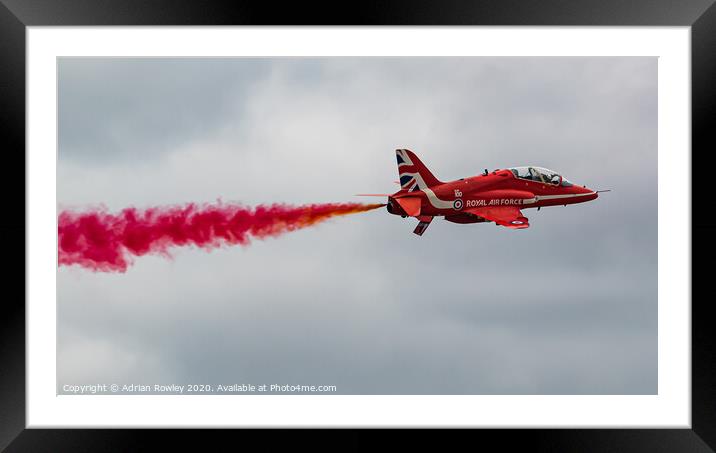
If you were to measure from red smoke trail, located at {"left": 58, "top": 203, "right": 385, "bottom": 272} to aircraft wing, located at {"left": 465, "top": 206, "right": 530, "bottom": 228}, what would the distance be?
395cm

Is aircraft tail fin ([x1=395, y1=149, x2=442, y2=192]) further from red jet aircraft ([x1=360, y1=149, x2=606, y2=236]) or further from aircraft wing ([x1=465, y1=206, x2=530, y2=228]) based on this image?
aircraft wing ([x1=465, y1=206, x2=530, y2=228])

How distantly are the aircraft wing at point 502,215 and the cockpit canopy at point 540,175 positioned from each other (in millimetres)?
1609

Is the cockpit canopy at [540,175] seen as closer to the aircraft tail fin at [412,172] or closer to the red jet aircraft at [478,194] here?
the red jet aircraft at [478,194]

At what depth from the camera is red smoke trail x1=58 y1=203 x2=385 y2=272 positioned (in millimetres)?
31969

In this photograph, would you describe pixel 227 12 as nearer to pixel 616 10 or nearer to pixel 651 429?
pixel 616 10

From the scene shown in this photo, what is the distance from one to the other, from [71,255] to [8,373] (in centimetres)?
546

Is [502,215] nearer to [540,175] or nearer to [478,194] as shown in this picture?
[478,194]

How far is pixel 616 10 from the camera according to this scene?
87.8ft

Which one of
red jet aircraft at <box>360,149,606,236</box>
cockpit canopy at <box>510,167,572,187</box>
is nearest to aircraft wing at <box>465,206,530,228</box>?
red jet aircraft at <box>360,149,606,236</box>

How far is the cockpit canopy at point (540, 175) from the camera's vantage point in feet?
117

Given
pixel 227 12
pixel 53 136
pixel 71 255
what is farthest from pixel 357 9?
pixel 71 255

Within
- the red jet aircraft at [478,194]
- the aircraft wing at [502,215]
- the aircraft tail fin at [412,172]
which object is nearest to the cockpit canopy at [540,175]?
the red jet aircraft at [478,194]

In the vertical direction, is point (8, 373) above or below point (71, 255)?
below

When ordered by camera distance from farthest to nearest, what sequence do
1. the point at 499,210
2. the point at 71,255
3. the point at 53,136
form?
the point at 499,210
the point at 71,255
the point at 53,136
